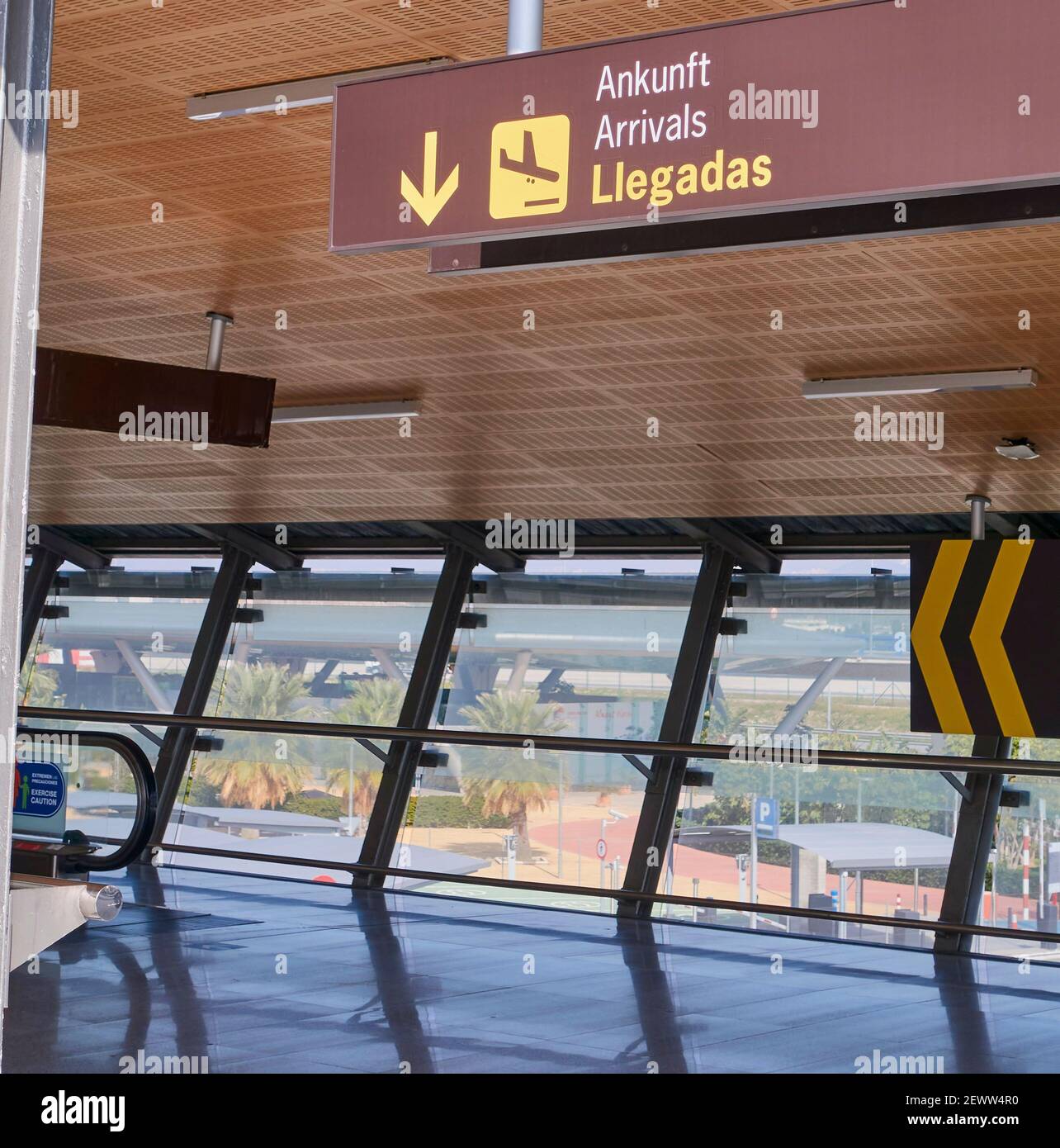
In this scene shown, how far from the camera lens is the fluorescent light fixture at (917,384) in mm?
5680

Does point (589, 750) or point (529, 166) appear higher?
point (529, 166)

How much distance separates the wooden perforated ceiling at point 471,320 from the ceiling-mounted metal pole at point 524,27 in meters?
0.55

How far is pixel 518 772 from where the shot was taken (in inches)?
392

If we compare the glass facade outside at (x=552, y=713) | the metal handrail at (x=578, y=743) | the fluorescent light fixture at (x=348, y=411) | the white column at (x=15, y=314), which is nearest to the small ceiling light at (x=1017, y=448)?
the metal handrail at (x=578, y=743)

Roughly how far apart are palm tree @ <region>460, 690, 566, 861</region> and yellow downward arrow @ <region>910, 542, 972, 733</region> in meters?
2.90

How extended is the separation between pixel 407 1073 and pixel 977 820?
5.00 metres

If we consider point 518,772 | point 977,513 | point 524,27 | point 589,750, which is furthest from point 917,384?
point 518,772

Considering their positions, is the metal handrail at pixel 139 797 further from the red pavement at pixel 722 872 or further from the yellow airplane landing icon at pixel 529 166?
the yellow airplane landing icon at pixel 529 166

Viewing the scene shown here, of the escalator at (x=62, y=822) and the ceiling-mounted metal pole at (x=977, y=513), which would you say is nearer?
the escalator at (x=62, y=822)

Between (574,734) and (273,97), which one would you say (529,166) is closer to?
(273,97)

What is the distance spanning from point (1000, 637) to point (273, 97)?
5.22 metres

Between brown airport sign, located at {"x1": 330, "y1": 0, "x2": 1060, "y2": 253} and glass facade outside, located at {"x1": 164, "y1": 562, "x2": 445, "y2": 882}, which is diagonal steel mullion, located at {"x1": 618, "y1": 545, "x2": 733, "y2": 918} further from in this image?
brown airport sign, located at {"x1": 330, "y1": 0, "x2": 1060, "y2": 253}

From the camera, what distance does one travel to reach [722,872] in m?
9.15
